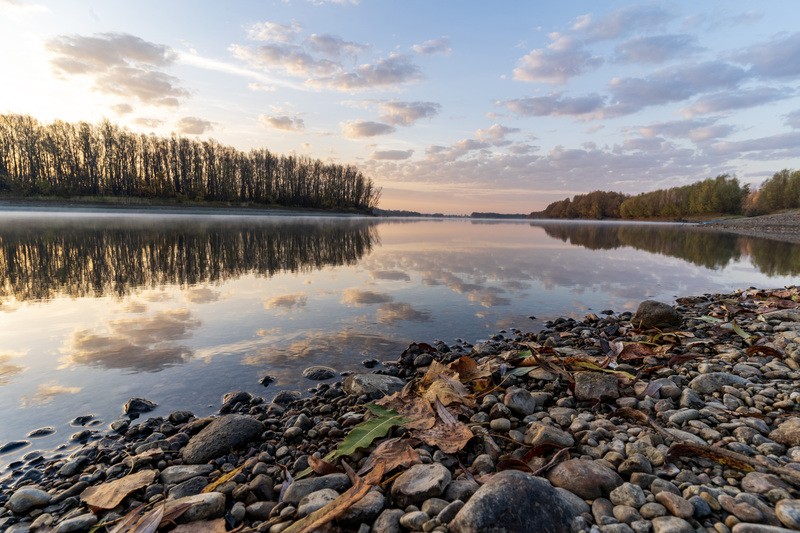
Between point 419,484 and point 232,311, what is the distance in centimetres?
829

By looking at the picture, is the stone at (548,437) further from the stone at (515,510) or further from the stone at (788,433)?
the stone at (788,433)

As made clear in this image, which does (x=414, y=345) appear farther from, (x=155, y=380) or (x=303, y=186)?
(x=303, y=186)

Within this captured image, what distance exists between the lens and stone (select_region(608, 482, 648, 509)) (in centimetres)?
268

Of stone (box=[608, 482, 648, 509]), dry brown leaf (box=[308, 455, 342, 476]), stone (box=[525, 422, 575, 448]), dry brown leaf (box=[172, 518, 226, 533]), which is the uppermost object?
stone (box=[608, 482, 648, 509])

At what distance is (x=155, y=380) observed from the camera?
596cm

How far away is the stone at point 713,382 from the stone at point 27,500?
696 centimetres

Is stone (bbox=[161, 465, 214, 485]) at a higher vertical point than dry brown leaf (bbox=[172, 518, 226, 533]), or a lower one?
lower

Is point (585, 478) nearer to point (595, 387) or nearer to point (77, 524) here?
point (595, 387)

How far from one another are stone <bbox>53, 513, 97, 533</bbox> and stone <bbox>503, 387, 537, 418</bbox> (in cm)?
409

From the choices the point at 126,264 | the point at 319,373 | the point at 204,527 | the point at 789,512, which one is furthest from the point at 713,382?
the point at 126,264

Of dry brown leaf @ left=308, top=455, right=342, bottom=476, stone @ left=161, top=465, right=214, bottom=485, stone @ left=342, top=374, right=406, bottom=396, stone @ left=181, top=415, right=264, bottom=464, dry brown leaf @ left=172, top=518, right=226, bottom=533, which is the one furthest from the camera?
stone @ left=342, top=374, right=406, bottom=396

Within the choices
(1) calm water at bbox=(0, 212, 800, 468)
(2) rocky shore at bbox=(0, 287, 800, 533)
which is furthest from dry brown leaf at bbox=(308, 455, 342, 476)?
(1) calm water at bbox=(0, 212, 800, 468)

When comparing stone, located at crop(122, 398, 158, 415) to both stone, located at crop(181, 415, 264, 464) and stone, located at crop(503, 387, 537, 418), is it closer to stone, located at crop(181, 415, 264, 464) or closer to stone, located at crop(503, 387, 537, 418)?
stone, located at crop(181, 415, 264, 464)

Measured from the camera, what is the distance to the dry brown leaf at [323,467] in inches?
137
